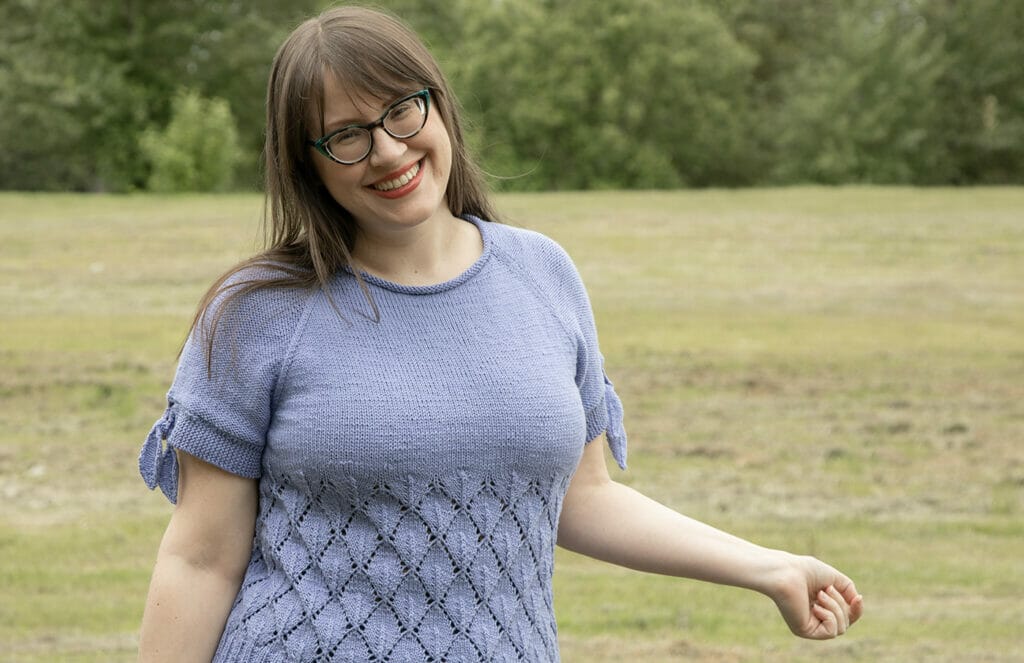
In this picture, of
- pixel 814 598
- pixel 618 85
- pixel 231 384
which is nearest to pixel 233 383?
pixel 231 384

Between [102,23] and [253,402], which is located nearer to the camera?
[253,402]

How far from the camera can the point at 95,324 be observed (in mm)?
8570

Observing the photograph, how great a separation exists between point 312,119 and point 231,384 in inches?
14.1

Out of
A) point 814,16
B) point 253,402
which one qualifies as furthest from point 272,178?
point 814,16

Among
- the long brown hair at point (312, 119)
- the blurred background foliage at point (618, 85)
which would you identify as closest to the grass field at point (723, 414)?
the long brown hair at point (312, 119)

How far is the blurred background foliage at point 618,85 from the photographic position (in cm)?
2750

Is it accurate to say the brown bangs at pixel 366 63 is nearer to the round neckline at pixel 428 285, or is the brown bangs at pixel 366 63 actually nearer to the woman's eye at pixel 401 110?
the woman's eye at pixel 401 110

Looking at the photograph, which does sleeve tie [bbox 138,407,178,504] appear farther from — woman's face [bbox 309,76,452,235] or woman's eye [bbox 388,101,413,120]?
woman's eye [bbox 388,101,413,120]

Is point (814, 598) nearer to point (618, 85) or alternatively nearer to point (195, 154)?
point (195, 154)

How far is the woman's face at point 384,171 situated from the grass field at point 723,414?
1.22 m

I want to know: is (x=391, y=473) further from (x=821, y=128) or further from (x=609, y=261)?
(x=821, y=128)

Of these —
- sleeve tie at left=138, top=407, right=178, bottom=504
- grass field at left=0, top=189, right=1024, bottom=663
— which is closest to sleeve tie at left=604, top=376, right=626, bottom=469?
sleeve tie at left=138, top=407, right=178, bottom=504

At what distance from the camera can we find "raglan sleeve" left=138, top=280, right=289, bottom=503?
1.69 m

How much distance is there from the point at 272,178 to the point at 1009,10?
28.8 metres
